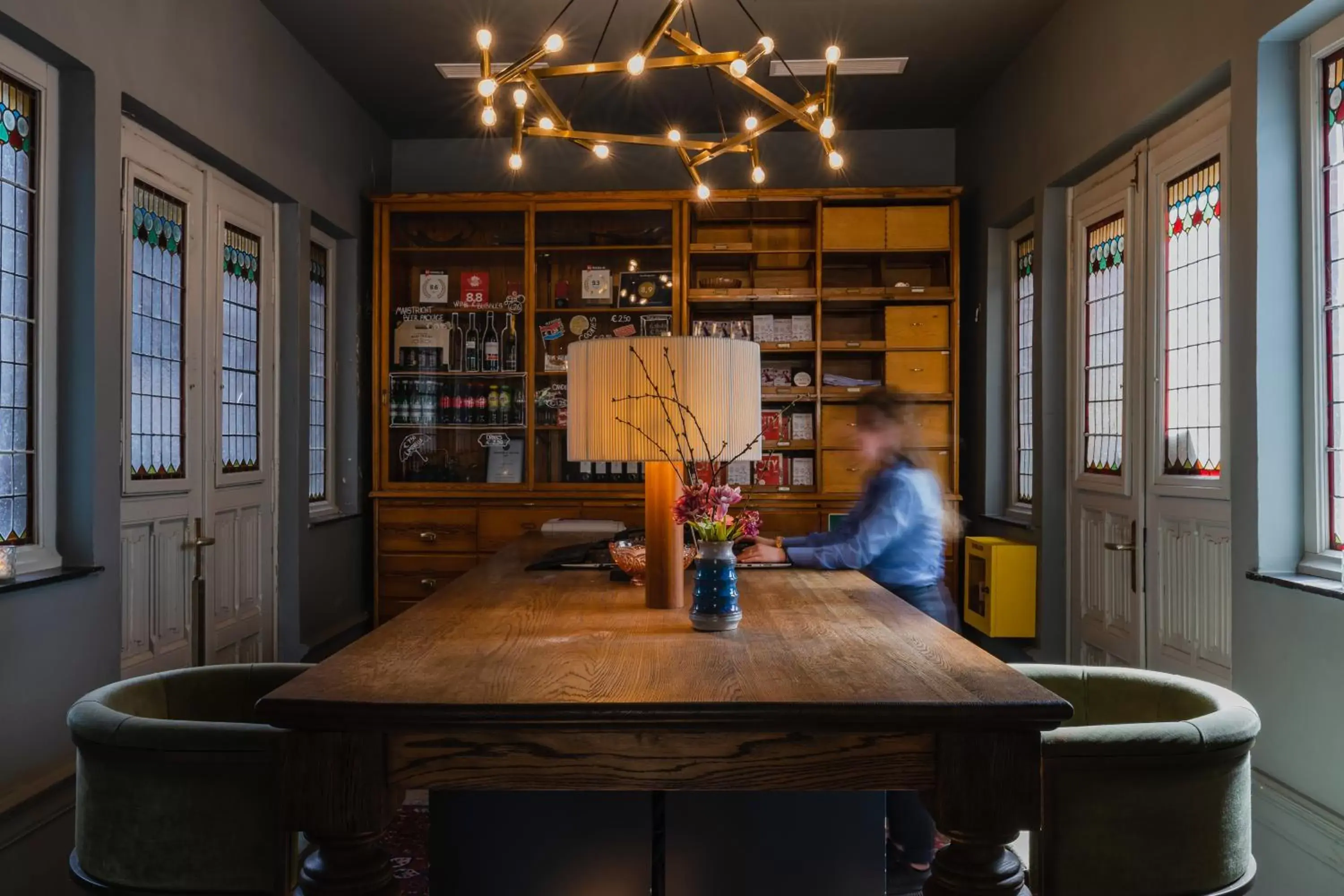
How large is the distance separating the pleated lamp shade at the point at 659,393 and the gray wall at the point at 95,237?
5.97ft

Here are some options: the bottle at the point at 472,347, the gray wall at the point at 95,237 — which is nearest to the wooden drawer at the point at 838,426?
the bottle at the point at 472,347

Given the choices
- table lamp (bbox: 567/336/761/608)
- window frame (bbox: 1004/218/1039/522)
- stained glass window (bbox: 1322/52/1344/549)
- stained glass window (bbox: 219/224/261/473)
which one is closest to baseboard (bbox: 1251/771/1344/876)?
stained glass window (bbox: 1322/52/1344/549)

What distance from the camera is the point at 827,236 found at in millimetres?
5641

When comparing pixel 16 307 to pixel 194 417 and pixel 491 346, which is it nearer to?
pixel 194 417

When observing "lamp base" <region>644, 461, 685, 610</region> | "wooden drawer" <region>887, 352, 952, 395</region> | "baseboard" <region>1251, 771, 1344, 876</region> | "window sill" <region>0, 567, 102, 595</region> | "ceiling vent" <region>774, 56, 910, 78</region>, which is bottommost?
"baseboard" <region>1251, 771, 1344, 876</region>

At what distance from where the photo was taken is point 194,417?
4.01m

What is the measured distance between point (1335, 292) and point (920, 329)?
2.85 metres

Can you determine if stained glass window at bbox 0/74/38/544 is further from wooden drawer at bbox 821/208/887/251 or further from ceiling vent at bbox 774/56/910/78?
wooden drawer at bbox 821/208/887/251

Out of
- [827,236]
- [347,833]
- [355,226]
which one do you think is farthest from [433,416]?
[347,833]

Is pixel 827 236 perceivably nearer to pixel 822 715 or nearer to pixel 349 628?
pixel 349 628

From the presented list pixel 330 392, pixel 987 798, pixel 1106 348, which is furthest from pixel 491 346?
pixel 987 798

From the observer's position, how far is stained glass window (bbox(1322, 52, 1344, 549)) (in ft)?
9.14

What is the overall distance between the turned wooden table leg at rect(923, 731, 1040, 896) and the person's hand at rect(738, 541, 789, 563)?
162 centimetres

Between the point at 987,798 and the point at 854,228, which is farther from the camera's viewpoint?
the point at 854,228
